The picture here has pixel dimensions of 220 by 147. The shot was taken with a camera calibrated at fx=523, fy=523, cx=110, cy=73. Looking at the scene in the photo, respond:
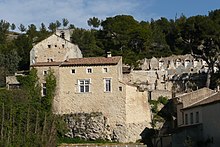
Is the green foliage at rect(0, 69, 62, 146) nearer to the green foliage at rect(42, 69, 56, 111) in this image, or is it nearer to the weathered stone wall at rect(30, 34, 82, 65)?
the green foliage at rect(42, 69, 56, 111)

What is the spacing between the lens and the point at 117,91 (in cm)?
5053

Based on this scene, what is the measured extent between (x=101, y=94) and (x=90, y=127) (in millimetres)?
3366

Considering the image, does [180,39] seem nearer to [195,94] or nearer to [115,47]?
[195,94]

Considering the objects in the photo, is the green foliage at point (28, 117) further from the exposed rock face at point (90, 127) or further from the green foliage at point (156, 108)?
the green foliage at point (156, 108)

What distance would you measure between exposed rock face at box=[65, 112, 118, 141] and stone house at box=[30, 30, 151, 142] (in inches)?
23.8

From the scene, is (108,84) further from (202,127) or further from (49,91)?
(202,127)

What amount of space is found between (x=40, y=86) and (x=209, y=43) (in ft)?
61.9

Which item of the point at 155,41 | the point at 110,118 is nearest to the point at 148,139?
the point at 110,118

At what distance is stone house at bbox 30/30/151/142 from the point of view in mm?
50500

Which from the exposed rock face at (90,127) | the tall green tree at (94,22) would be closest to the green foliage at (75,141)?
the exposed rock face at (90,127)

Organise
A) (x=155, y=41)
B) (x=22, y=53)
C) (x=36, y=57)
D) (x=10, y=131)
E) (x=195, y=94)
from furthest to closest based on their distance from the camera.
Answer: (x=155, y=41) → (x=22, y=53) → (x=36, y=57) → (x=195, y=94) → (x=10, y=131)

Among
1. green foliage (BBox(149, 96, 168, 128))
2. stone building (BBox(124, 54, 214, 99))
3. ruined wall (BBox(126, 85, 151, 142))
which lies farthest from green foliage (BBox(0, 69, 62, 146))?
stone building (BBox(124, 54, 214, 99))

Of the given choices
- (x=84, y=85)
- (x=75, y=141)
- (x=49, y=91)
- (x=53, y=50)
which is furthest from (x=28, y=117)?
(x=53, y=50)

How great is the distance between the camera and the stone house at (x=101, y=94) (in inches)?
1988
